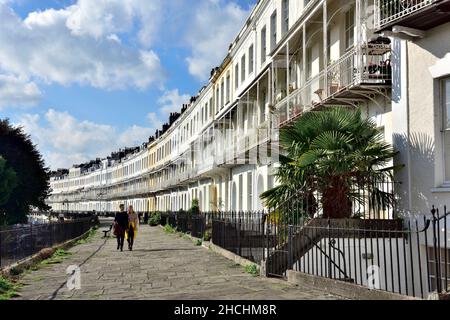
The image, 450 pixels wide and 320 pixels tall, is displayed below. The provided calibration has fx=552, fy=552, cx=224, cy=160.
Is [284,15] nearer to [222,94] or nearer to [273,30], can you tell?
[273,30]

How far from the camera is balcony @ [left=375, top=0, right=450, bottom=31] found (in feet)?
30.9

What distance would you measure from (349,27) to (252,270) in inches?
294

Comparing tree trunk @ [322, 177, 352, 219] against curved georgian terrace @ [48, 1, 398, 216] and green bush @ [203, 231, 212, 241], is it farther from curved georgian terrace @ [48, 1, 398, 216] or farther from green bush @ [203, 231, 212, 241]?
green bush @ [203, 231, 212, 241]

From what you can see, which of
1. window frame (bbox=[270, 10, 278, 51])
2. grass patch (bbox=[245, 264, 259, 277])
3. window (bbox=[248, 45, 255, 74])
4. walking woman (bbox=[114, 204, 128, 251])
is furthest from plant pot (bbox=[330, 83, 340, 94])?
window (bbox=[248, 45, 255, 74])

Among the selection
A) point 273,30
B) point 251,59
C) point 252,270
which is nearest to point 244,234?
point 252,270

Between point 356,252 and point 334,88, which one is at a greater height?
point 334,88

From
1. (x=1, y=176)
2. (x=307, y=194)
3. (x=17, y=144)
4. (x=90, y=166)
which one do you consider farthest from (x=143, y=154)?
(x=307, y=194)

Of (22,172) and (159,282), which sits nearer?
(159,282)

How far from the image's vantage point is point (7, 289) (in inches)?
387

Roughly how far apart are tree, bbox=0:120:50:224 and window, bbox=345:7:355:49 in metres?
27.6

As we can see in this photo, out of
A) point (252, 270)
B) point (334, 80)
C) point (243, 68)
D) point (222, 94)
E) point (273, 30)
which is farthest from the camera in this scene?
point (222, 94)

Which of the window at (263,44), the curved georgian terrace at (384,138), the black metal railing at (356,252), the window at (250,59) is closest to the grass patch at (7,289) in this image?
the curved georgian terrace at (384,138)

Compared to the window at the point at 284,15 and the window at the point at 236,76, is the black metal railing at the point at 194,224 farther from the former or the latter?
the window at the point at 284,15
